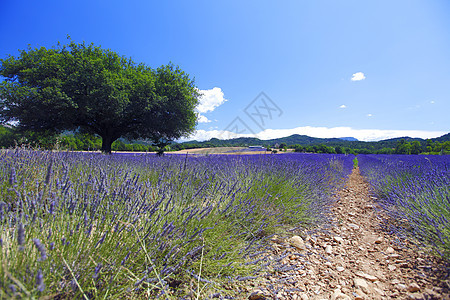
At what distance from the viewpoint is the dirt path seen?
133 centimetres

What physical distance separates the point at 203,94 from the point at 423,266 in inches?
610

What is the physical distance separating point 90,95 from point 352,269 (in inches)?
489

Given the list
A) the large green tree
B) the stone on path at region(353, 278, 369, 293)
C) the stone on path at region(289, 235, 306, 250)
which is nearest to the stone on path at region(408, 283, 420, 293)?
the stone on path at region(353, 278, 369, 293)

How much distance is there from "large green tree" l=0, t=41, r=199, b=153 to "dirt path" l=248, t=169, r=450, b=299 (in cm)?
954

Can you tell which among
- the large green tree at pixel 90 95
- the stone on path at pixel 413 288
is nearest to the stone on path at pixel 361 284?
the stone on path at pixel 413 288

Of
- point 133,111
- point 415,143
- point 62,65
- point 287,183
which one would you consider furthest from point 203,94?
point 415,143

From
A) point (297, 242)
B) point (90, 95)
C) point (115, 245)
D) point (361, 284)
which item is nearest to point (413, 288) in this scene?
point (361, 284)

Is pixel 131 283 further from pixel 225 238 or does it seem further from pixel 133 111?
pixel 133 111

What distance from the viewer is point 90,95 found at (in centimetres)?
1027

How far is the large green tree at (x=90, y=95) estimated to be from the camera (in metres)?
10.2

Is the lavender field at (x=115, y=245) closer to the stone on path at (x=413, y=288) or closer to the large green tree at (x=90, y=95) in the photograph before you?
the stone on path at (x=413, y=288)

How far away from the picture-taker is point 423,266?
63.1 inches

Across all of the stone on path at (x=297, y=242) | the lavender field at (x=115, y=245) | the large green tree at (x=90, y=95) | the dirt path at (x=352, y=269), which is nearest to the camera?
the lavender field at (x=115, y=245)

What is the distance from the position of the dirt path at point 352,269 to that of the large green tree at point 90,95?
9.54 metres
